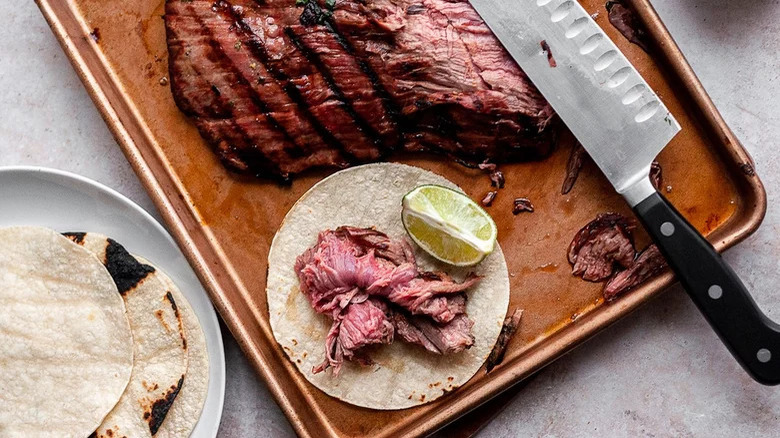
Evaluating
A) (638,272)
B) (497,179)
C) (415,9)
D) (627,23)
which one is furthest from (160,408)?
(627,23)

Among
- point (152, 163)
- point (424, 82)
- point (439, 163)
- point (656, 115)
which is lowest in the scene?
point (656, 115)

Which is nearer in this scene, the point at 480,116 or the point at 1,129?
the point at 480,116

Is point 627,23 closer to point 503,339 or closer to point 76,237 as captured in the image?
point 503,339

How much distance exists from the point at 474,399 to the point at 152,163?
214 cm

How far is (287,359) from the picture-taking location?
3.93 metres

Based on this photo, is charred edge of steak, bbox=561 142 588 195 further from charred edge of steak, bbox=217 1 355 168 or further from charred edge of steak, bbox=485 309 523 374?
charred edge of steak, bbox=217 1 355 168

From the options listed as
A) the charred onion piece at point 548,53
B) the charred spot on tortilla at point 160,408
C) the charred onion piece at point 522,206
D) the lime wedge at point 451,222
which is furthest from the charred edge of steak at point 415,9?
the charred spot on tortilla at point 160,408

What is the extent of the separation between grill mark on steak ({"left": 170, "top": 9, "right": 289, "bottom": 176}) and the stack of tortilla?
30.8 inches

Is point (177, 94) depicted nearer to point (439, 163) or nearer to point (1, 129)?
point (1, 129)

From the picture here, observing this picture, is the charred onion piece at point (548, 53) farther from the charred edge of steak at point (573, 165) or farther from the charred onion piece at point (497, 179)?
→ the charred onion piece at point (497, 179)

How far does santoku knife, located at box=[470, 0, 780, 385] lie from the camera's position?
3.60 metres

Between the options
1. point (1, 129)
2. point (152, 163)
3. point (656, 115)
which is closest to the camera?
point (656, 115)

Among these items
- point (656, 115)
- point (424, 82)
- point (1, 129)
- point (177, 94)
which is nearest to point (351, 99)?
point (424, 82)

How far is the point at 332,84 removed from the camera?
12.3 ft
